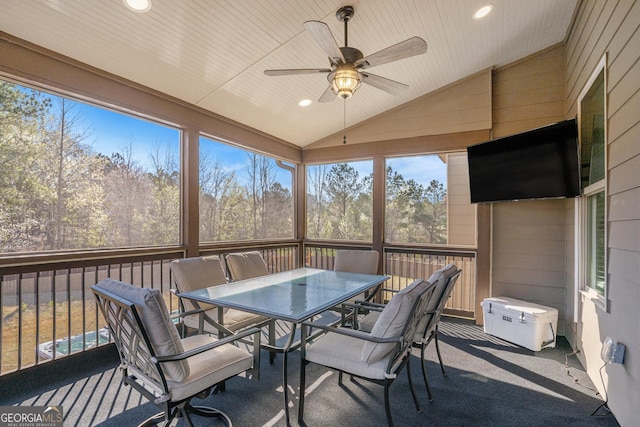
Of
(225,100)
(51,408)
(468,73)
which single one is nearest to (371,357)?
(51,408)

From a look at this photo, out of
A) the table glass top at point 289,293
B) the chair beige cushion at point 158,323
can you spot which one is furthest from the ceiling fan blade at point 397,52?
the chair beige cushion at point 158,323

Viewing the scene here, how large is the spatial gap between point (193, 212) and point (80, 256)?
1279 mm

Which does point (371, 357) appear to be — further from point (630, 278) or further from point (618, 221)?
point (618, 221)

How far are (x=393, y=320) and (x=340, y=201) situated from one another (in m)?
3.82

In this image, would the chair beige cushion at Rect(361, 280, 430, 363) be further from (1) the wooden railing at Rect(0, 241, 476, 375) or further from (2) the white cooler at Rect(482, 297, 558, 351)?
(1) the wooden railing at Rect(0, 241, 476, 375)

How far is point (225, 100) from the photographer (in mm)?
4074

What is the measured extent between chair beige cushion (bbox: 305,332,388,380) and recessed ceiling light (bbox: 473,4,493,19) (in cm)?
337

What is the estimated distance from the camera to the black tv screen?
11.0 feet

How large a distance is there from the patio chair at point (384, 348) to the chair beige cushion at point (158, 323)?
84 centimetres

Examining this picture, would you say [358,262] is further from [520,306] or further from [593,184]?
[593,184]

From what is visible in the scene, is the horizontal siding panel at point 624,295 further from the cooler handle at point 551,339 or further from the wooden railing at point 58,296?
the wooden railing at point 58,296

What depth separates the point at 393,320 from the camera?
194 cm

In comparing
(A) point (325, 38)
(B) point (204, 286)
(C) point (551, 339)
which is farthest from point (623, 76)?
(B) point (204, 286)

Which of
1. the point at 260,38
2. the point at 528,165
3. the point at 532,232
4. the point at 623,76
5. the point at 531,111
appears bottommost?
the point at 532,232
